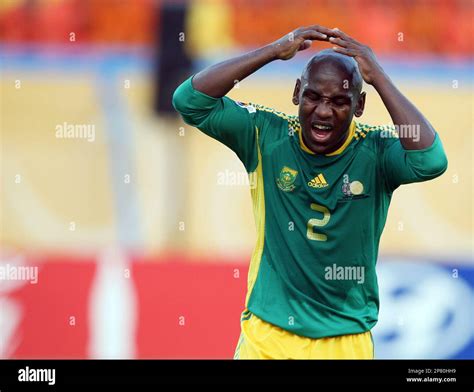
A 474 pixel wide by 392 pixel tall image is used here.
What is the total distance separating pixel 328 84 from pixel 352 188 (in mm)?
476

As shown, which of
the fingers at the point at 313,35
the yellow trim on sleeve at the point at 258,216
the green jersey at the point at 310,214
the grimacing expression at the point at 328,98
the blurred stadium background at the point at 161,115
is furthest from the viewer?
the blurred stadium background at the point at 161,115

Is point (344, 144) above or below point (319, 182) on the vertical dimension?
above

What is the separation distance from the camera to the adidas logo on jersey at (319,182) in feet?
13.9

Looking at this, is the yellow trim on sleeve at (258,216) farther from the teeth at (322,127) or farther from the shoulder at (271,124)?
the teeth at (322,127)

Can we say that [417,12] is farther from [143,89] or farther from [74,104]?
[74,104]

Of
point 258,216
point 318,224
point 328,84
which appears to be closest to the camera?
point 328,84

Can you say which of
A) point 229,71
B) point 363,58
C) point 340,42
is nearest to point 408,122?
point 363,58

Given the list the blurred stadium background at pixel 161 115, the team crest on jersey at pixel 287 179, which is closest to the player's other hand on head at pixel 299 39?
the team crest on jersey at pixel 287 179

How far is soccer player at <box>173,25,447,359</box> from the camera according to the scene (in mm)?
4133

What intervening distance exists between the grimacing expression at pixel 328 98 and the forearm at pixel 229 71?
8.3 inches

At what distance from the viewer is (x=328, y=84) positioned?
4.09 m

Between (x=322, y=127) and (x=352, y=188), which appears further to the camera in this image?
(x=352, y=188)

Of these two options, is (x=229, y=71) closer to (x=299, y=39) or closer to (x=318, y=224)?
(x=299, y=39)
